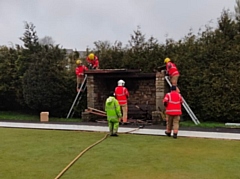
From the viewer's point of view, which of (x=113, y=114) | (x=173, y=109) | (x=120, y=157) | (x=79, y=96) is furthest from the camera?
(x=79, y=96)

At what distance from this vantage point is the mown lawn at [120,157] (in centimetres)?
673

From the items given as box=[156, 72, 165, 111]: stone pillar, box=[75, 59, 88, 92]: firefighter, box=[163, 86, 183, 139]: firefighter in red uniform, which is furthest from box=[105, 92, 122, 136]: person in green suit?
box=[75, 59, 88, 92]: firefighter

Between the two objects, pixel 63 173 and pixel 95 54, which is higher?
pixel 95 54

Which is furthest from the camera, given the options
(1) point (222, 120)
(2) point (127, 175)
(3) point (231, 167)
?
(1) point (222, 120)

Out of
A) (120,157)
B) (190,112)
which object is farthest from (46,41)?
(120,157)

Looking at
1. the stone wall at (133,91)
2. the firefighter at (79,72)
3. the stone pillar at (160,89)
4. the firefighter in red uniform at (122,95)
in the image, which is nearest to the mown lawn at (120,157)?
the firefighter in red uniform at (122,95)

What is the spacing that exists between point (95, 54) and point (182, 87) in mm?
5113

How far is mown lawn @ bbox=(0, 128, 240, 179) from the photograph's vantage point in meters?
6.73

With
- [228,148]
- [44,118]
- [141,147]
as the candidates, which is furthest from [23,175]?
[44,118]

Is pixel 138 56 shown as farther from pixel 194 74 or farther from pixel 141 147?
pixel 141 147

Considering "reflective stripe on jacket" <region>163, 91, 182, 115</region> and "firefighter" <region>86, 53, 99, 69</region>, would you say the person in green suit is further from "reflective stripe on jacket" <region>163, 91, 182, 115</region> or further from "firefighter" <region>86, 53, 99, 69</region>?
"firefighter" <region>86, 53, 99, 69</region>

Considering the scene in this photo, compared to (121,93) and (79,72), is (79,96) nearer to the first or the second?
(79,72)

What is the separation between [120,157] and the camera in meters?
8.18

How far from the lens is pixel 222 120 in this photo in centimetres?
1535
